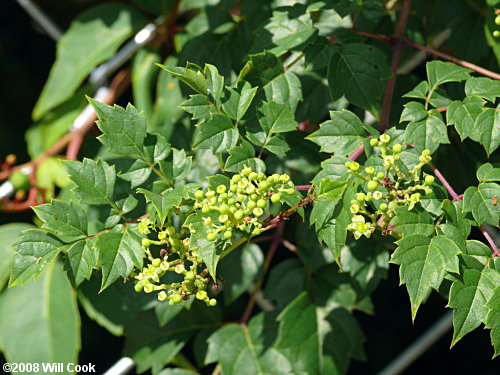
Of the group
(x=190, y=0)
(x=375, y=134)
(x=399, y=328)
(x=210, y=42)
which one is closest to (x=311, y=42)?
(x=375, y=134)

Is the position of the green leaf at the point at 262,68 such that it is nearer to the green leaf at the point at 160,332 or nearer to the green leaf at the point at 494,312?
the green leaf at the point at 494,312

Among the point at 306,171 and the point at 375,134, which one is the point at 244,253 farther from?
the point at 375,134

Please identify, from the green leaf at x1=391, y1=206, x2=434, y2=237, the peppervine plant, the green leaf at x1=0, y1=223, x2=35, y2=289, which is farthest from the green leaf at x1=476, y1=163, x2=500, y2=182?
the green leaf at x1=0, y1=223, x2=35, y2=289

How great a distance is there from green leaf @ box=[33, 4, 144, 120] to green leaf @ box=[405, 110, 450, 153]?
1148mm

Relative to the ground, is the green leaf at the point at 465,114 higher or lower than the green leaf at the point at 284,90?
lower

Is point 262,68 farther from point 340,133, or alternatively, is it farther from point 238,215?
point 238,215

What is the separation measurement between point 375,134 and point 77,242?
1.90ft

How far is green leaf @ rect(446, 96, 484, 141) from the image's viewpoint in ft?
3.36

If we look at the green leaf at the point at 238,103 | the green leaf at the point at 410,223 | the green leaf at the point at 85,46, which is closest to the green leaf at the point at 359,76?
the green leaf at the point at 238,103

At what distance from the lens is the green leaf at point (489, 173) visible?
3.23ft

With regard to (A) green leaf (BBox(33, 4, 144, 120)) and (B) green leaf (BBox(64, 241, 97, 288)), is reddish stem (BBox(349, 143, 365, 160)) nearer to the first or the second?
(B) green leaf (BBox(64, 241, 97, 288))

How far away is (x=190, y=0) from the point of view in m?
1.63

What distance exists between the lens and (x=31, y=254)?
3.28 feet

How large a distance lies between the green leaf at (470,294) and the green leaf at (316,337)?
57cm
